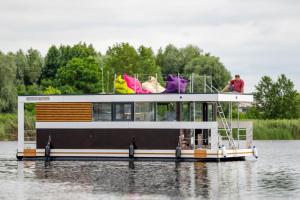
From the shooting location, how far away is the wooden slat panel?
58.9 m

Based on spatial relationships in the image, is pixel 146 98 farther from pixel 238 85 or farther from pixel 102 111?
pixel 238 85

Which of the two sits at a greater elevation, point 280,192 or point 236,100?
point 236,100

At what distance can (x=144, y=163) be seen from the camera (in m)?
58.1

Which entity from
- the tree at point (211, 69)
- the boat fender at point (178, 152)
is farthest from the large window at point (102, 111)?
the tree at point (211, 69)

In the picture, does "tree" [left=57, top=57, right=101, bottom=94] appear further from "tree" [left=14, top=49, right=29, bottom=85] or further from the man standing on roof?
the man standing on roof

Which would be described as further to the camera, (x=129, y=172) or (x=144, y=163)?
(x=144, y=163)

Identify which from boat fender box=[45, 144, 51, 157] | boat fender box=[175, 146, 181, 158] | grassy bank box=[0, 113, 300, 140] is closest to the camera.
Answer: boat fender box=[175, 146, 181, 158]

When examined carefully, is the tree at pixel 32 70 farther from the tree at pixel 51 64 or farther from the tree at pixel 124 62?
the tree at pixel 124 62

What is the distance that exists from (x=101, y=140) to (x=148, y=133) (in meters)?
2.96

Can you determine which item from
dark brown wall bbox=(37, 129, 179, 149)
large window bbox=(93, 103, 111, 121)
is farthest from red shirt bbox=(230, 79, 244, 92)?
large window bbox=(93, 103, 111, 121)

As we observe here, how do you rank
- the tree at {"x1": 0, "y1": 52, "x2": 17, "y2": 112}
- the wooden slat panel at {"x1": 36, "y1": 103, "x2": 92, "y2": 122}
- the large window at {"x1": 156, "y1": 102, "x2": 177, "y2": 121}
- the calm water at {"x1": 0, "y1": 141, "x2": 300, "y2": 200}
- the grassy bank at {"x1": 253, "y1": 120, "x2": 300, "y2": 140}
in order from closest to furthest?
the calm water at {"x1": 0, "y1": 141, "x2": 300, "y2": 200}
the large window at {"x1": 156, "y1": 102, "x2": 177, "y2": 121}
the wooden slat panel at {"x1": 36, "y1": 103, "x2": 92, "y2": 122}
the grassy bank at {"x1": 253, "y1": 120, "x2": 300, "y2": 140}
the tree at {"x1": 0, "y1": 52, "x2": 17, "y2": 112}

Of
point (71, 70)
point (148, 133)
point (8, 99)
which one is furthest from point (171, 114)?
point (71, 70)

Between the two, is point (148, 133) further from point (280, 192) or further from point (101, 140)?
point (280, 192)

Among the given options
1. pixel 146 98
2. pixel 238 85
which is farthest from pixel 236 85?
pixel 146 98
